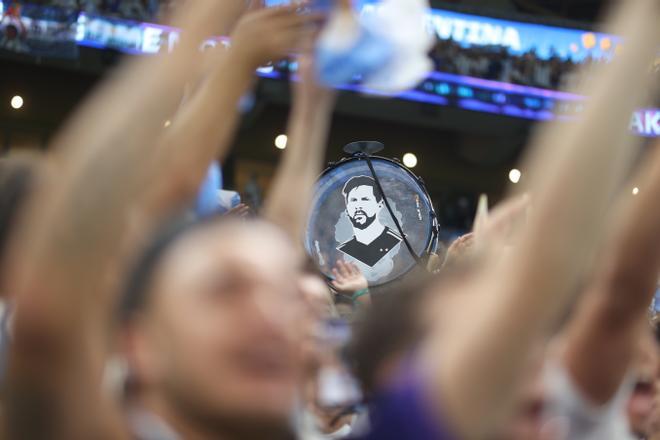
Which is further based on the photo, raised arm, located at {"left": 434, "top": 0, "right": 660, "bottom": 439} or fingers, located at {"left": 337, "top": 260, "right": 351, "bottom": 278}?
fingers, located at {"left": 337, "top": 260, "right": 351, "bottom": 278}

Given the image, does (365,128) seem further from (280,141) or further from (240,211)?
(240,211)

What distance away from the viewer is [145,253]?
1.19 metres

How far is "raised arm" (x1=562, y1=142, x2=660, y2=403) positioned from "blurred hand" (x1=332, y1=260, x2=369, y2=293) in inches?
74.8

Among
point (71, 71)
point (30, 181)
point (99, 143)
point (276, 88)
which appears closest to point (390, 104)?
point (276, 88)

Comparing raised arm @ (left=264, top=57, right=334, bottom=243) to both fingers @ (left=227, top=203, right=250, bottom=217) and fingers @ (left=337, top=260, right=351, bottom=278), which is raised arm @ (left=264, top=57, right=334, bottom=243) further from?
fingers @ (left=337, top=260, right=351, bottom=278)

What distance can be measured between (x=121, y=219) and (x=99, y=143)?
7 cm

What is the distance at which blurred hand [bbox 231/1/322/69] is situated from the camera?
4.58 feet

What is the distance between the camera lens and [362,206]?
375 cm

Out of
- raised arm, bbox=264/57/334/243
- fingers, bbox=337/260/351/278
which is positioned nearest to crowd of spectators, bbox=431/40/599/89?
fingers, bbox=337/260/351/278

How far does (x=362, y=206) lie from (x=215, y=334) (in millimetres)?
2653

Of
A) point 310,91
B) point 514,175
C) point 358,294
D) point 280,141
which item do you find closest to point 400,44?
point 310,91

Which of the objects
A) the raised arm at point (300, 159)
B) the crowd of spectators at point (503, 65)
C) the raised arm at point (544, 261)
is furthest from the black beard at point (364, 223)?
Result: the crowd of spectators at point (503, 65)

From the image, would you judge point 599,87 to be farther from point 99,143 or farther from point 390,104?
point 390,104

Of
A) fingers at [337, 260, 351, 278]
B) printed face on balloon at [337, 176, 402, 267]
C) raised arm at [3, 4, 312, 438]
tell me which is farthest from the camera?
printed face on balloon at [337, 176, 402, 267]
